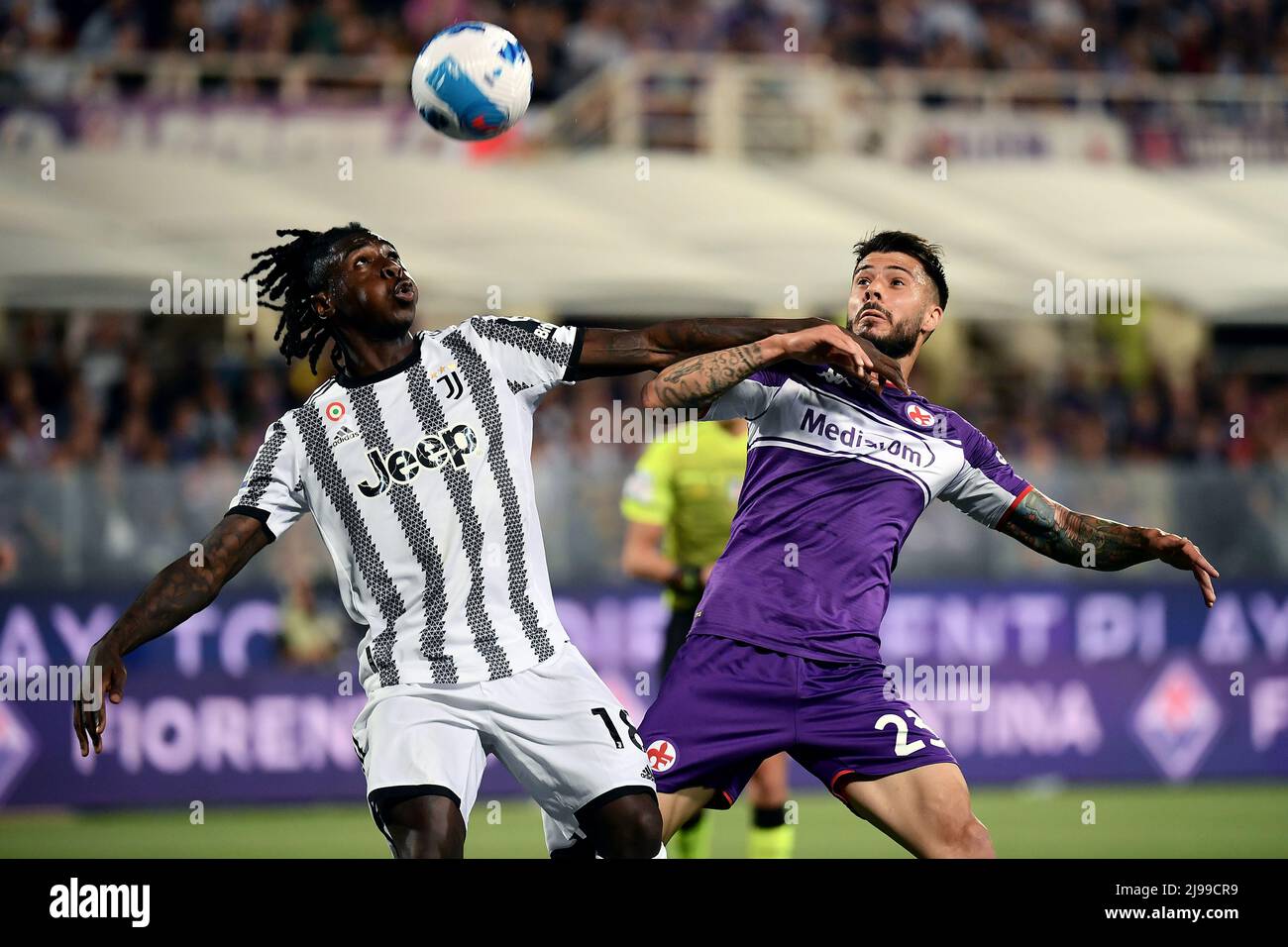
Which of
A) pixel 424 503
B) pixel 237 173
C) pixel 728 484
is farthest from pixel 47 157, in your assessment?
pixel 424 503

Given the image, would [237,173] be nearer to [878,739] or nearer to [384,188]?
[384,188]

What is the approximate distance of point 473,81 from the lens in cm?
593

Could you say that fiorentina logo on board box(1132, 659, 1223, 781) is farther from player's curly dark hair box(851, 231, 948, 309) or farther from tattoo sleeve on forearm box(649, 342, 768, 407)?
tattoo sleeve on forearm box(649, 342, 768, 407)

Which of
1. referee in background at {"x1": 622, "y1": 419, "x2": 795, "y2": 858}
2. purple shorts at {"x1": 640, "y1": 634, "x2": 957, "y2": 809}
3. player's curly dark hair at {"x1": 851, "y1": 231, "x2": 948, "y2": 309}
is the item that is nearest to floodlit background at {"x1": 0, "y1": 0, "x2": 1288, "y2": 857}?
referee in background at {"x1": 622, "y1": 419, "x2": 795, "y2": 858}

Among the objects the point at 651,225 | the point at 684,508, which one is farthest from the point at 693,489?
the point at 651,225

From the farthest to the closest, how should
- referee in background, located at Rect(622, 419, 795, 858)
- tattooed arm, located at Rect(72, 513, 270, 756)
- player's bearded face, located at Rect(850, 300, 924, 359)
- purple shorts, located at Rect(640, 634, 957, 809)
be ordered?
referee in background, located at Rect(622, 419, 795, 858) → player's bearded face, located at Rect(850, 300, 924, 359) → purple shorts, located at Rect(640, 634, 957, 809) → tattooed arm, located at Rect(72, 513, 270, 756)

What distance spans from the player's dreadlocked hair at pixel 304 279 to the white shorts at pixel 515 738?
1163 mm

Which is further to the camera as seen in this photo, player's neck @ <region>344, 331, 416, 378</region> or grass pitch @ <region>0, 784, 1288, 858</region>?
grass pitch @ <region>0, 784, 1288, 858</region>

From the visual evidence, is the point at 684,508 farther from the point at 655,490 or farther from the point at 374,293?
the point at 374,293

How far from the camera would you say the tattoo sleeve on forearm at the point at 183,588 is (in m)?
4.91

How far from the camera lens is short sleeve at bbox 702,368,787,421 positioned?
545 centimetres

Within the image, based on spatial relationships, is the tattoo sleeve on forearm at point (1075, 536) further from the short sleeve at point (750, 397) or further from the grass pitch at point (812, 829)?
the grass pitch at point (812, 829)

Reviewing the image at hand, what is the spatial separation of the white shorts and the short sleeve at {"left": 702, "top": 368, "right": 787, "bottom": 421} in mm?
1011

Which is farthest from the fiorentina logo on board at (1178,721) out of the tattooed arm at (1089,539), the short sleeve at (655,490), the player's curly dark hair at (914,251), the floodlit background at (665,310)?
the player's curly dark hair at (914,251)
